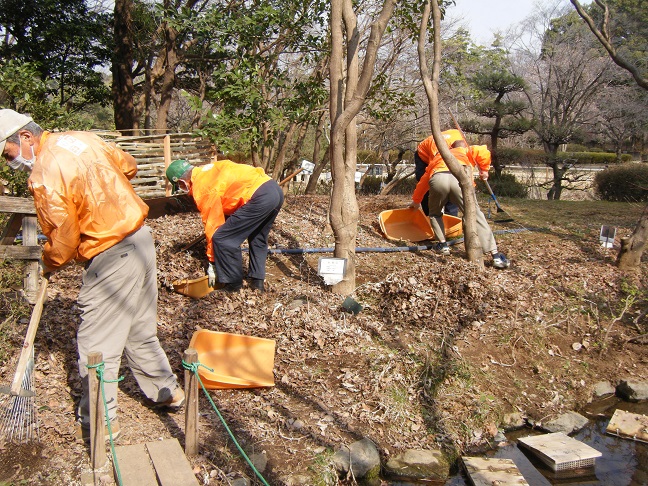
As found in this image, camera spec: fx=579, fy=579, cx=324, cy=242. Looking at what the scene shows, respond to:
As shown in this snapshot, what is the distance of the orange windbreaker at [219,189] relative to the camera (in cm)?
521

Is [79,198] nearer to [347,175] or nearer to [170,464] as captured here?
[170,464]

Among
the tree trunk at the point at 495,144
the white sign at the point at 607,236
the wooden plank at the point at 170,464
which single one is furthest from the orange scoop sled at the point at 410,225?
the tree trunk at the point at 495,144

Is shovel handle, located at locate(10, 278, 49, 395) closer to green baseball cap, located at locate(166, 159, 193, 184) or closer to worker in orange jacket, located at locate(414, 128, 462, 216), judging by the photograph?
green baseball cap, located at locate(166, 159, 193, 184)

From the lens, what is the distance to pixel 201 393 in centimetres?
413

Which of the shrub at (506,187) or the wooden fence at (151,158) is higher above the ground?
the wooden fence at (151,158)

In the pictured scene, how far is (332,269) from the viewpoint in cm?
554

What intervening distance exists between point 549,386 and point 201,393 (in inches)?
116

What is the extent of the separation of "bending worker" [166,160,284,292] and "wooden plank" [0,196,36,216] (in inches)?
50.7

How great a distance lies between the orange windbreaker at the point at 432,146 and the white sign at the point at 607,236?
2345 mm

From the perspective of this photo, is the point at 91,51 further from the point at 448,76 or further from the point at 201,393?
the point at 201,393

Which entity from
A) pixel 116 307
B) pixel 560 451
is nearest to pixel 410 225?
pixel 560 451

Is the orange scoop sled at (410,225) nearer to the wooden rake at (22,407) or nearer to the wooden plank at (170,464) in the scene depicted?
the wooden plank at (170,464)

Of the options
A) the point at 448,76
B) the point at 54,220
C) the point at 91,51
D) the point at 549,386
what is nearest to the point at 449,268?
the point at 549,386

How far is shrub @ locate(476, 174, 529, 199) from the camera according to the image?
50.8 feet
